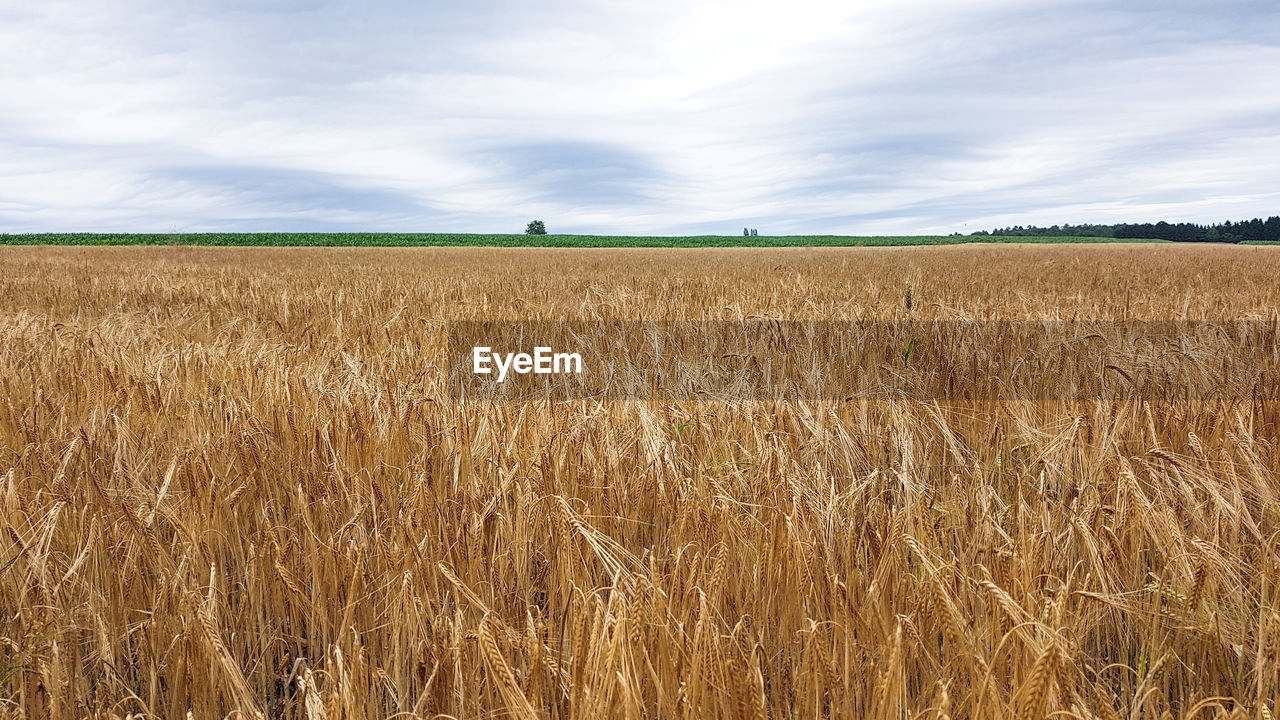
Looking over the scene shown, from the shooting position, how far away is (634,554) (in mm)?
1620

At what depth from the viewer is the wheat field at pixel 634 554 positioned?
3.55 ft

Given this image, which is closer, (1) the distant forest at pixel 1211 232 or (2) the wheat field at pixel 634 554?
(2) the wheat field at pixel 634 554

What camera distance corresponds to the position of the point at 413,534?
1.48 metres

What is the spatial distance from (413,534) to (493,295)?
261 inches

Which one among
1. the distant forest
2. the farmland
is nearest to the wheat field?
the farmland

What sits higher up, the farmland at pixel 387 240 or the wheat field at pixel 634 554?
the farmland at pixel 387 240

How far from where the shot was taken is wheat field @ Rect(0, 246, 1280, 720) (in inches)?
42.6

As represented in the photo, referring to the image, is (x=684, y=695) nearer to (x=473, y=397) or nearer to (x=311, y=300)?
(x=473, y=397)

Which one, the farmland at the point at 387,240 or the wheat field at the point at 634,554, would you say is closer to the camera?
the wheat field at the point at 634,554

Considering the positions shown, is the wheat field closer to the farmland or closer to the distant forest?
the farmland

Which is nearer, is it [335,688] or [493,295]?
[335,688]

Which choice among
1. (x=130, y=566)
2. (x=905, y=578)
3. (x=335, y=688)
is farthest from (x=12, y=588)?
(x=905, y=578)

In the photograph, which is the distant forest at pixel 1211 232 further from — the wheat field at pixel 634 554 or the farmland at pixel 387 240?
the wheat field at pixel 634 554

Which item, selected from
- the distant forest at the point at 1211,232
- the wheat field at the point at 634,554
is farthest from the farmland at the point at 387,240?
the wheat field at the point at 634,554
